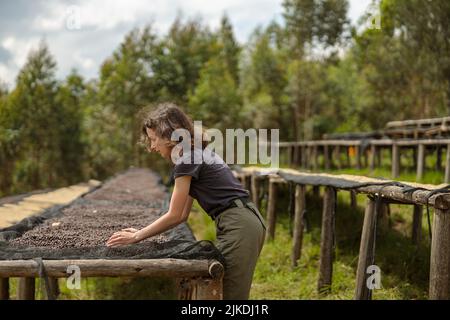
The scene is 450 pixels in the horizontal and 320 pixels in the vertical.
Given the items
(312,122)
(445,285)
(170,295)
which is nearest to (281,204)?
(170,295)

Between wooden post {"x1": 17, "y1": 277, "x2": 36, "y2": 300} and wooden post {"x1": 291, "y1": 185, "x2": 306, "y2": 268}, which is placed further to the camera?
wooden post {"x1": 291, "y1": 185, "x2": 306, "y2": 268}

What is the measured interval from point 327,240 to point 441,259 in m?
2.23

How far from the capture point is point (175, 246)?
9.23 ft

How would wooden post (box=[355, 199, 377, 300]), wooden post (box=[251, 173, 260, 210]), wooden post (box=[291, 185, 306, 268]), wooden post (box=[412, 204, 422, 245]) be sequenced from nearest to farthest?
wooden post (box=[355, 199, 377, 300]) < wooden post (box=[412, 204, 422, 245]) < wooden post (box=[291, 185, 306, 268]) < wooden post (box=[251, 173, 260, 210])

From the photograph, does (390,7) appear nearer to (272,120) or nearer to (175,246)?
(272,120)

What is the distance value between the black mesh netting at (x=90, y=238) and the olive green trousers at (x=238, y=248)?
0.07 meters

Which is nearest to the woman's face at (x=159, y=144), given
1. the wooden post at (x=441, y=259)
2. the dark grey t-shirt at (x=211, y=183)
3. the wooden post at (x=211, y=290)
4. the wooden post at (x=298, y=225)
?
the dark grey t-shirt at (x=211, y=183)

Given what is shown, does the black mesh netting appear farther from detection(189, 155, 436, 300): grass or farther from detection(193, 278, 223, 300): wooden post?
detection(189, 155, 436, 300): grass

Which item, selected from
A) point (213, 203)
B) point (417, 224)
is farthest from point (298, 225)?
point (213, 203)

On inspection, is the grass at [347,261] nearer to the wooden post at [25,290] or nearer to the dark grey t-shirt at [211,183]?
the wooden post at [25,290]

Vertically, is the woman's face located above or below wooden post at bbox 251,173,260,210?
above

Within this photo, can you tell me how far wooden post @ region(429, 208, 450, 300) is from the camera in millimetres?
2803

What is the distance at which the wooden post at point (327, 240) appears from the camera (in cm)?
498

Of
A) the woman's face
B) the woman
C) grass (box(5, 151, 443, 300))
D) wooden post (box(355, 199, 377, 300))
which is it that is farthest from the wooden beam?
grass (box(5, 151, 443, 300))
